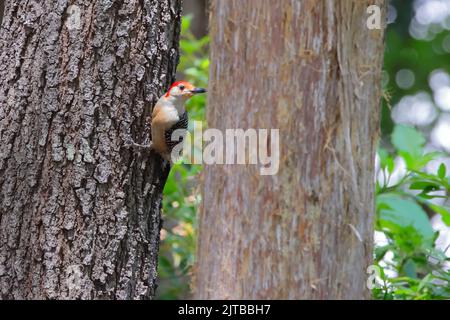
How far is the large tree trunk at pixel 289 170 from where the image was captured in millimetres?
2455

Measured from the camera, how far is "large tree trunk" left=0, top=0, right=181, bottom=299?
3.16 metres

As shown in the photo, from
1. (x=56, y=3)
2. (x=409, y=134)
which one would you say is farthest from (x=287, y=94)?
(x=409, y=134)

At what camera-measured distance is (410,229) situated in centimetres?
399

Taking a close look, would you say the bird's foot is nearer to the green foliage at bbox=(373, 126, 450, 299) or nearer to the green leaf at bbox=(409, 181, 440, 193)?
the green foliage at bbox=(373, 126, 450, 299)

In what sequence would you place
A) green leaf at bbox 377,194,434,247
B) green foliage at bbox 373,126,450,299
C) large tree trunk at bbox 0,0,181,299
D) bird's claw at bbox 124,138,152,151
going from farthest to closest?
green leaf at bbox 377,194,434,247
green foliage at bbox 373,126,450,299
bird's claw at bbox 124,138,152,151
large tree trunk at bbox 0,0,181,299

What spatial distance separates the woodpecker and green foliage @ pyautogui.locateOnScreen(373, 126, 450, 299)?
4.25ft

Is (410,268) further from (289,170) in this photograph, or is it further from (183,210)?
(289,170)

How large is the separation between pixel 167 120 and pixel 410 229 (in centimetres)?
154

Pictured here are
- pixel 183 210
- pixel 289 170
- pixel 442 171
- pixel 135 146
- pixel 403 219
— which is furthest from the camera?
pixel 183 210

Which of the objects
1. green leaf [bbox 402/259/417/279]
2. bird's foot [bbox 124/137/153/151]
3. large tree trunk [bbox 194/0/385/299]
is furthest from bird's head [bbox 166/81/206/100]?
green leaf [bbox 402/259/417/279]

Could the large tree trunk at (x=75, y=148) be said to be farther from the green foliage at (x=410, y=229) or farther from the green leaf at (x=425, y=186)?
the green leaf at (x=425, y=186)

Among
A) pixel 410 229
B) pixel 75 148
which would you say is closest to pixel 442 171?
pixel 410 229

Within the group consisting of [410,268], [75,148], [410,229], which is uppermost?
[75,148]

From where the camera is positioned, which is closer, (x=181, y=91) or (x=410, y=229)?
(x=181, y=91)
